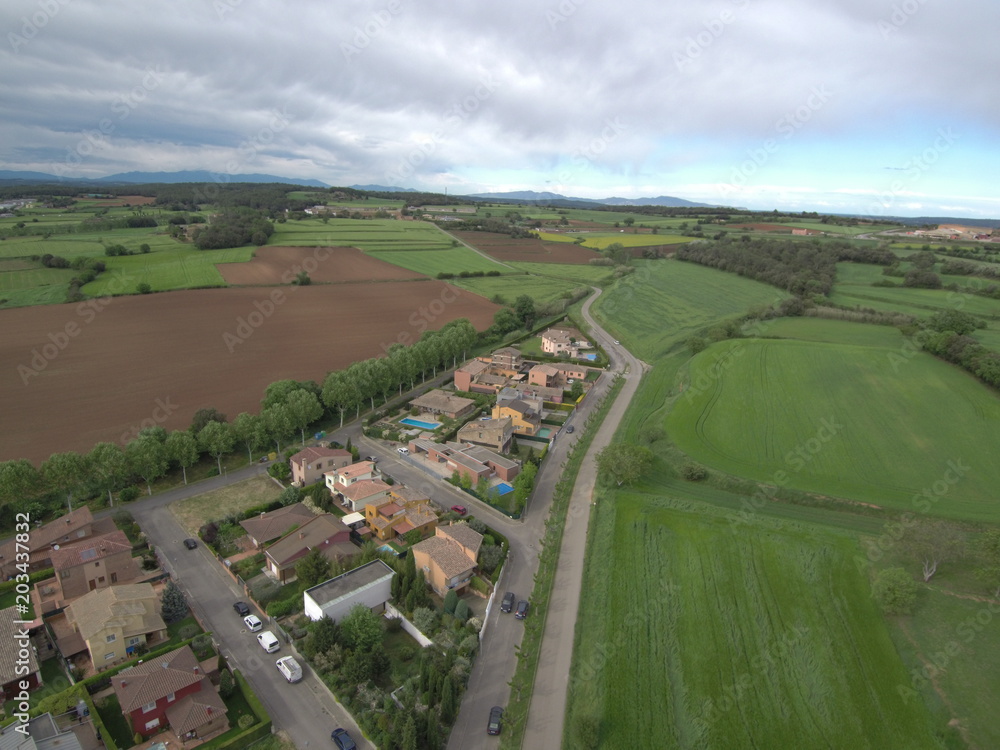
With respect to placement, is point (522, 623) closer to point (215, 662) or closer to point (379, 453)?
point (215, 662)

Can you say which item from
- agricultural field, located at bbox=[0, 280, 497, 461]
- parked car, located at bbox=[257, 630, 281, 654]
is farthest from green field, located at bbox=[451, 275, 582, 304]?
parked car, located at bbox=[257, 630, 281, 654]

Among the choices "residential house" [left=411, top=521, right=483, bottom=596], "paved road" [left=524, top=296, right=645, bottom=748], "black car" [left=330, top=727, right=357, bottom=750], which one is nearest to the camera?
"black car" [left=330, top=727, right=357, bottom=750]

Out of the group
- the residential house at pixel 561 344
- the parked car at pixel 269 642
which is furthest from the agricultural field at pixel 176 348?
the parked car at pixel 269 642

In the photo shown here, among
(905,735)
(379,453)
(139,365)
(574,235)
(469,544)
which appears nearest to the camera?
(905,735)

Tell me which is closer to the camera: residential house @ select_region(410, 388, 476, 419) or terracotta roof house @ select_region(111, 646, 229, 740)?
terracotta roof house @ select_region(111, 646, 229, 740)

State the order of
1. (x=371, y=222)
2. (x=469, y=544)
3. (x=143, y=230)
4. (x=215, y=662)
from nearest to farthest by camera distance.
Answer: (x=215, y=662) < (x=469, y=544) < (x=143, y=230) < (x=371, y=222)

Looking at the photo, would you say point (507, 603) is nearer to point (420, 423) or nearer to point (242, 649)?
point (242, 649)

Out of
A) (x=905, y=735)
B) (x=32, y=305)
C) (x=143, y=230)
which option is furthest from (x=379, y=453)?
(x=143, y=230)

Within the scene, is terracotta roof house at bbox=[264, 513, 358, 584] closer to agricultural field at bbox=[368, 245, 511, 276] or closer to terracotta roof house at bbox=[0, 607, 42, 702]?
terracotta roof house at bbox=[0, 607, 42, 702]
